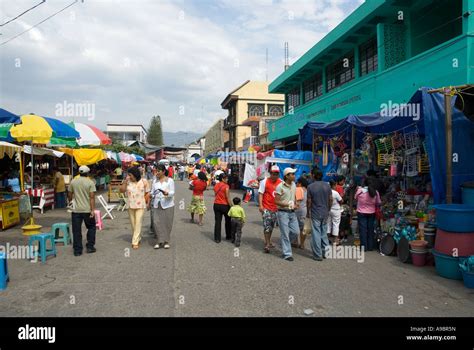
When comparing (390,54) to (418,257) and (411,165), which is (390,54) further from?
(418,257)

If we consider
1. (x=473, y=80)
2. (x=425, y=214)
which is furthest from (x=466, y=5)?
(x=425, y=214)

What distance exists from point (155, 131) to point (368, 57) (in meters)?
75.2

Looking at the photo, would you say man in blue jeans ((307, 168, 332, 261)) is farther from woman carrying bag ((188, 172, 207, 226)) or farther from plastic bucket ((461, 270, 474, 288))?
woman carrying bag ((188, 172, 207, 226))

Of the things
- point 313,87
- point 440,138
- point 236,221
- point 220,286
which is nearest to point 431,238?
point 440,138

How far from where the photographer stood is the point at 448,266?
5.96 m

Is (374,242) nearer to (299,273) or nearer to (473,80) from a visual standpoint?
(299,273)

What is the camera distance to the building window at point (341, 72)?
17.9 m

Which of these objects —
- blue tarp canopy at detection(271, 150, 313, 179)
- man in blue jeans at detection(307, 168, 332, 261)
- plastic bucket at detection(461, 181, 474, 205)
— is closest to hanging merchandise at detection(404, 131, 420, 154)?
plastic bucket at detection(461, 181, 474, 205)

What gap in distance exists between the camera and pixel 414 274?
247 inches

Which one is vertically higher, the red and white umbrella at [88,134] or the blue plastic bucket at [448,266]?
the red and white umbrella at [88,134]

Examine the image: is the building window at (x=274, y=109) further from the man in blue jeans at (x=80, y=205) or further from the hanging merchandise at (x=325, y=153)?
the man in blue jeans at (x=80, y=205)

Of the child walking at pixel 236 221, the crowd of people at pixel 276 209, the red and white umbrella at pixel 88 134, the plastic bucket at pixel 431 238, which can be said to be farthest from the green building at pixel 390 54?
the red and white umbrella at pixel 88 134

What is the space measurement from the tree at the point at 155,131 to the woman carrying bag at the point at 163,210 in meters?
79.8
